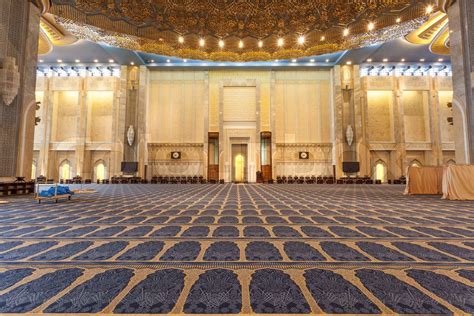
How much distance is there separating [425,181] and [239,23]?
710 centimetres

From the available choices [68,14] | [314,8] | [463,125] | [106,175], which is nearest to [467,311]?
[463,125]

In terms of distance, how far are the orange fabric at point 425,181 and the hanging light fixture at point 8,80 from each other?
31.7 ft

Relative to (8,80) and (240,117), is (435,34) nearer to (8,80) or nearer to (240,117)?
(240,117)

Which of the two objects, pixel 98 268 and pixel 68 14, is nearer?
pixel 98 268

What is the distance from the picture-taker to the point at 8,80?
5707 mm

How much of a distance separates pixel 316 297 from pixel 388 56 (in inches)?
634

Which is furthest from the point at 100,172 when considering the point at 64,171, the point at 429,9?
the point at 429,9

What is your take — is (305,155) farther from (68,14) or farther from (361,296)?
(361,296)

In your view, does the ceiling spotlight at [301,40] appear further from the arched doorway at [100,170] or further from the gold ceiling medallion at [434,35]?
the arched doorway at [100,170]

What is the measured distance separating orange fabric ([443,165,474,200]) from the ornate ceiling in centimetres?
519

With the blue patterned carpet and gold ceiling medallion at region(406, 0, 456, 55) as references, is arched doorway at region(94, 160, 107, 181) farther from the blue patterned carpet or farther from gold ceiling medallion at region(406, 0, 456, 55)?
gold ceiling medallion at region(406, 0, 456, 55)

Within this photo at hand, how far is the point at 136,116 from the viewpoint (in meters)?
14.2

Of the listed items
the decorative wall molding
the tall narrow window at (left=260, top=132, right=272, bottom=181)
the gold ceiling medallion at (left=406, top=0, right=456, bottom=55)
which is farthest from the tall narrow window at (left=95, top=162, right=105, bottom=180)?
the gold ceiling medallion at (left=406, top=0, right=456, bottom=55)

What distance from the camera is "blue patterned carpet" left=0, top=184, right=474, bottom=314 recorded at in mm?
969
